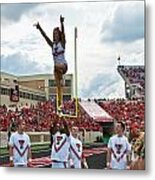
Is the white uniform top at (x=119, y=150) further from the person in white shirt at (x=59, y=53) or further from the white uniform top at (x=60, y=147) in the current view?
the person in white shirt at (x=59, y=53)

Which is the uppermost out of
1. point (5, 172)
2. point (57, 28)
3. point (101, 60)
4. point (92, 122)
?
point (57, 28)

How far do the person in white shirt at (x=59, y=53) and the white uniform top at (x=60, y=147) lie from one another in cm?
15

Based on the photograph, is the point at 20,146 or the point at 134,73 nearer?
the point at 134,73

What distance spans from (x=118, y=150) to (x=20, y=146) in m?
0.48

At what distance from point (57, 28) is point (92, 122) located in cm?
48

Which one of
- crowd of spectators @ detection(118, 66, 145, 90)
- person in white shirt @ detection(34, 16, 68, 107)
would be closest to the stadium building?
person in white shirt @ detection(34, 16, 68, 107)

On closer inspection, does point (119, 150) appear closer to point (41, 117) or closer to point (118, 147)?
point (118, 147)

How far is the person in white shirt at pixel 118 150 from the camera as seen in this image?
2490 mm

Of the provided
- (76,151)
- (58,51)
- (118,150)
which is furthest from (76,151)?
(58,51)

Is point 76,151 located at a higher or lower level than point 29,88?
lower

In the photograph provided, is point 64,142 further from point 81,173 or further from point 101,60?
point 101,60

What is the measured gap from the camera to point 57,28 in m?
2.56

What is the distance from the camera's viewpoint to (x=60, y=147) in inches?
101

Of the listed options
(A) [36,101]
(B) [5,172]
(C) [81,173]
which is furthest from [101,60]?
(B) [5,172]
